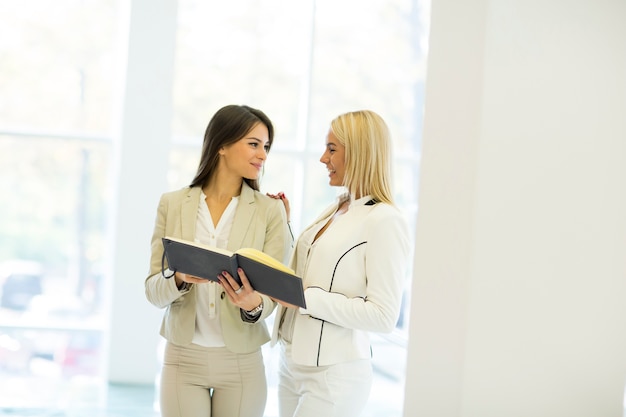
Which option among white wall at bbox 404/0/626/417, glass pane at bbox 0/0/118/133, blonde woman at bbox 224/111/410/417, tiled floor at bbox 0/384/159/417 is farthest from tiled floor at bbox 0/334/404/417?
blonde woman at bbox 224/111/410/417

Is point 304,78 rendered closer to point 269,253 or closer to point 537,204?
point 537,204

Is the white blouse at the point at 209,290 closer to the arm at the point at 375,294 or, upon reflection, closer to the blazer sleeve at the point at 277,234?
the blazer sleeve at the point at 277,234

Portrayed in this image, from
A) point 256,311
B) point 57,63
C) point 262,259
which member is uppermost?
point 57,63

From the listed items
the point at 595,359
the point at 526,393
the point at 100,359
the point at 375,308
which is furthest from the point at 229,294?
the point at 100,359

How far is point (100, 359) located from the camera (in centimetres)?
596

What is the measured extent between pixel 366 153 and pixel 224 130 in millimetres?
584

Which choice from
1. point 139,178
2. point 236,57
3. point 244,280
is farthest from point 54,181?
point 244,280

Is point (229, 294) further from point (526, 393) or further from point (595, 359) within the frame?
point (595, 359)

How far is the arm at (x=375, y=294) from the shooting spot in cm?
243

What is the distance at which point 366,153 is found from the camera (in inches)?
101

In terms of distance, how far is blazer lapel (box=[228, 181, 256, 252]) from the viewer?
268 cm

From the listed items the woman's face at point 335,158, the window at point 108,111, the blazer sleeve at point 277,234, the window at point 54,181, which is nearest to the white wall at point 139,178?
the window at point 108,111

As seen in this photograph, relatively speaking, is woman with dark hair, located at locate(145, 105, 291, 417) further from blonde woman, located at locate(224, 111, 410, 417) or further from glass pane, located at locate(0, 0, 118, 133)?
glass pane, located at locate(0, 0, 118, 133)

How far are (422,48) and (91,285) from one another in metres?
3.45
